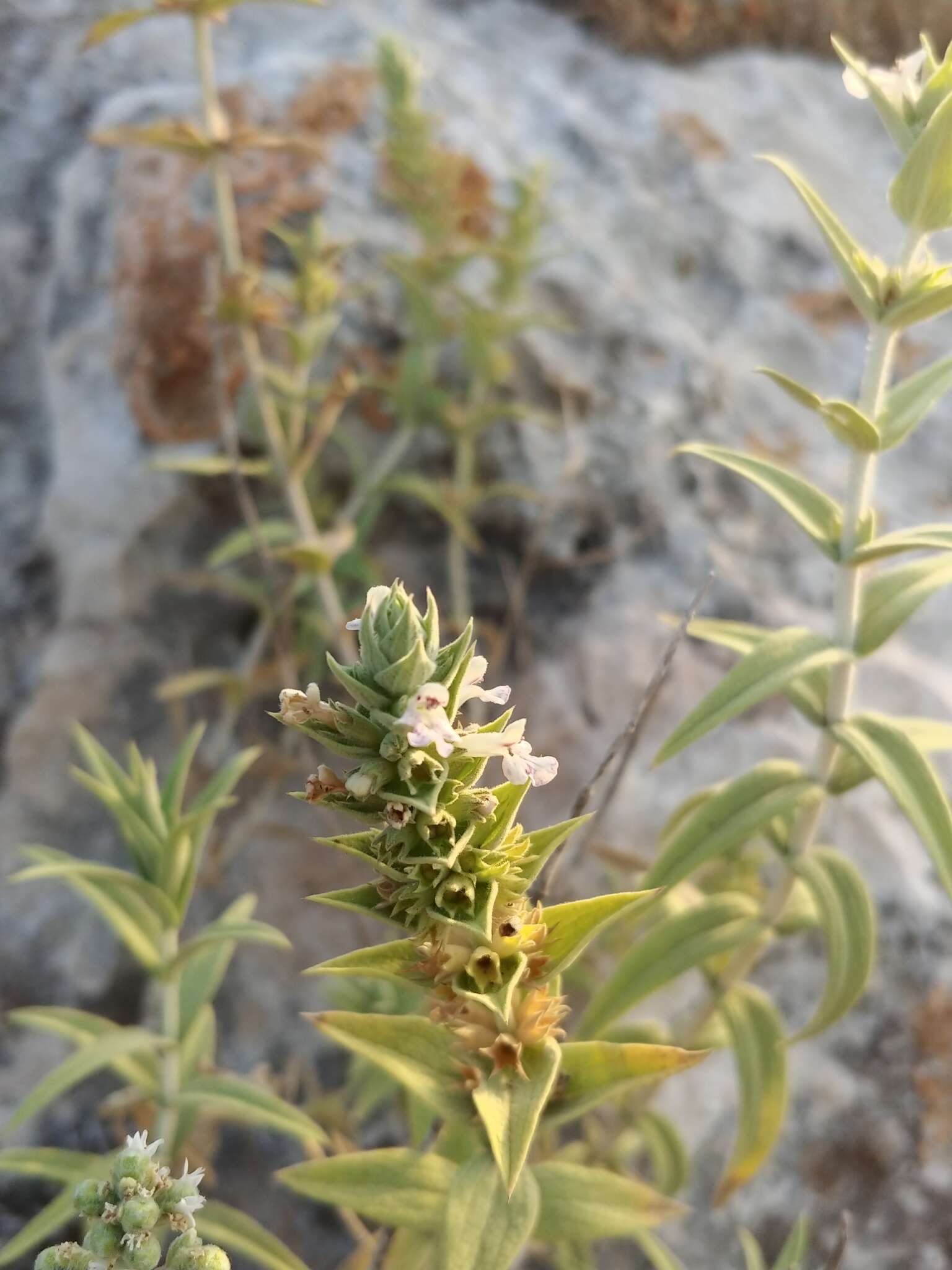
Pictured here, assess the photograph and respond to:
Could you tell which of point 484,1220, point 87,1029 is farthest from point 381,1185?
point 87,1029

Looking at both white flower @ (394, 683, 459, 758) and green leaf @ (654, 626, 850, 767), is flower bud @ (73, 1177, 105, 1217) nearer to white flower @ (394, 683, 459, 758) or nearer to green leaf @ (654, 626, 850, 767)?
white flower @ (394, 683, 459, 758)

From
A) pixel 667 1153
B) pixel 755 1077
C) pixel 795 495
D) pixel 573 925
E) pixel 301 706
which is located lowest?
pixel 667 1153

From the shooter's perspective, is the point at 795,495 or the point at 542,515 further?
the point at 542,515

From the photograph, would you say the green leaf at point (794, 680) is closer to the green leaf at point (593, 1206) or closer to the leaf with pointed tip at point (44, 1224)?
the green leaf at point (593, 1206)

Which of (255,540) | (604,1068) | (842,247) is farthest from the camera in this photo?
(255,540)

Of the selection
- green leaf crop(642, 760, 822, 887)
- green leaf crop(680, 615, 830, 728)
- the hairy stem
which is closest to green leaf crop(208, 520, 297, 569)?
the hairy stem

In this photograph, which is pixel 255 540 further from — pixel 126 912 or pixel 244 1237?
pixel 244 1237

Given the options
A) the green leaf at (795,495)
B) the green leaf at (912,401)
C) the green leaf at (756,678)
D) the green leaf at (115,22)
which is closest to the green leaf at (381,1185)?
the green leaf at (756,678)
